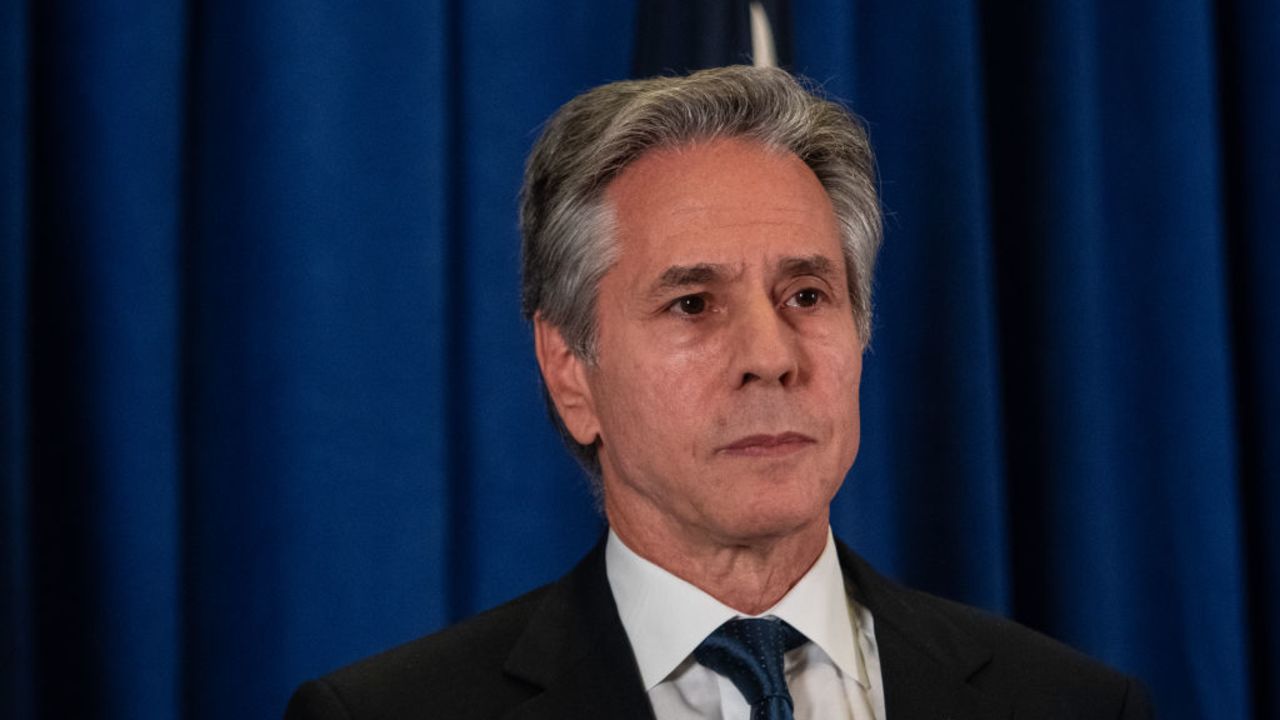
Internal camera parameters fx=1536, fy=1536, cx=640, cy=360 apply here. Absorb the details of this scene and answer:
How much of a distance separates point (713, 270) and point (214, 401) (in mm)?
677

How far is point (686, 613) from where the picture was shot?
1.57 m

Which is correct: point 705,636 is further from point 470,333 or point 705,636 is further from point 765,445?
point 470,333

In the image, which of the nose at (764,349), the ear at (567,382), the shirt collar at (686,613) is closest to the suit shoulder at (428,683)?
the shirt collar at (686,613)

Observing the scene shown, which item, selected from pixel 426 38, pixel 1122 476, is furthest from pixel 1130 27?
pixel 426 38

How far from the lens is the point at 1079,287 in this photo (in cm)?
212

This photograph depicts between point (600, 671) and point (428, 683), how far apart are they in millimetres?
176

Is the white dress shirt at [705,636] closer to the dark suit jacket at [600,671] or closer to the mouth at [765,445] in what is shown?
the dark suit jacket at [600,671]

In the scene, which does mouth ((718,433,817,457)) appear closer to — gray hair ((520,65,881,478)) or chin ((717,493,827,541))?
chin ((717,493,827,541))

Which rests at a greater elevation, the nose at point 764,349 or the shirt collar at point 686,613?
the nose at point 764,349

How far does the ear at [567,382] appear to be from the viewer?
1696 millimetres

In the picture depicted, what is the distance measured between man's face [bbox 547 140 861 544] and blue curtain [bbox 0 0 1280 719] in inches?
14.4

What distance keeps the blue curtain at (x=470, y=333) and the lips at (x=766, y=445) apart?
50cm

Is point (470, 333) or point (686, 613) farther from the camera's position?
point (470, 333)

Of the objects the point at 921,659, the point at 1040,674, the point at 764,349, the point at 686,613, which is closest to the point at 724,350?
the point at 764,349
